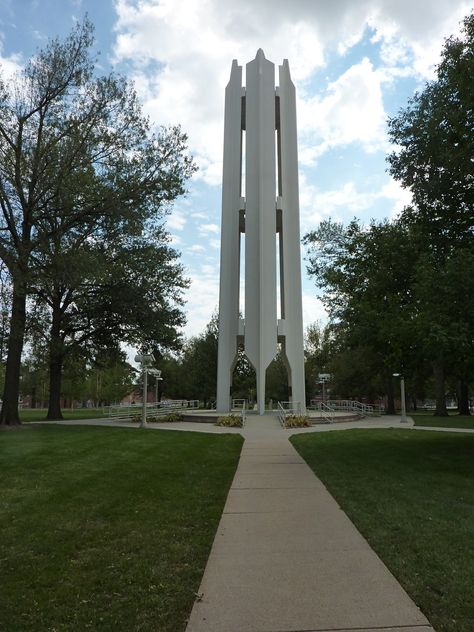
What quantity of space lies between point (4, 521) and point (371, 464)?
7568mm

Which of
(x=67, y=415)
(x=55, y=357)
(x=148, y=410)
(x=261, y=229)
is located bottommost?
(x=67, y=415)

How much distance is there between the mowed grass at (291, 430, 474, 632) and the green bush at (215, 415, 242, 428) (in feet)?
28.9

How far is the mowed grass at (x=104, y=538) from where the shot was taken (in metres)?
3.81

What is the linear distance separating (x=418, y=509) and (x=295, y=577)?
307 cm

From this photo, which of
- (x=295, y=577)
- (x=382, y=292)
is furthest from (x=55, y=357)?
(x=295, y=577)

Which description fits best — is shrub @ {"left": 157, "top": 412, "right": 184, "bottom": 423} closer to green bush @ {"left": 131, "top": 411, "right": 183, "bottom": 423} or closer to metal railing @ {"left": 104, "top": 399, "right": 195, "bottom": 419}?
green bush @ {"left": 131, "top": 411, "right": 183, "bottom": 423}

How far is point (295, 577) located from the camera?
14.8 ft

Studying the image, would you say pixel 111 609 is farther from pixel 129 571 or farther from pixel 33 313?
pixel 33 313

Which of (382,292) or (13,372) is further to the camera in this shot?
(13,372)

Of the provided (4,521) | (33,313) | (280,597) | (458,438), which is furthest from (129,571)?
(33,313)

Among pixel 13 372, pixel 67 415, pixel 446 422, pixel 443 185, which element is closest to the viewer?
pixel 443 185

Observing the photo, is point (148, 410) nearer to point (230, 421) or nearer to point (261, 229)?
point (230, 421)

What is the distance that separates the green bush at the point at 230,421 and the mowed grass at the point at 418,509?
8801 mm

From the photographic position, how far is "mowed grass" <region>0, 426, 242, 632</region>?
150 inches
